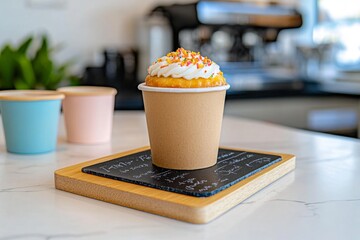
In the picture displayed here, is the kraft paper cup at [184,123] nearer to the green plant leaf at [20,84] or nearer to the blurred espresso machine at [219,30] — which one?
the green plant leaf at [20,84]

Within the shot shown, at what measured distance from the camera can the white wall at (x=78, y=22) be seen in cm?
239

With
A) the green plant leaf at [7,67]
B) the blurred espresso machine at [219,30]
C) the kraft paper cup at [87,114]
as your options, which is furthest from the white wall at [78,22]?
the kraft paper cup at [87,114]

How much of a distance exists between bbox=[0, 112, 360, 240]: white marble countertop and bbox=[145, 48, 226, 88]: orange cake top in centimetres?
19

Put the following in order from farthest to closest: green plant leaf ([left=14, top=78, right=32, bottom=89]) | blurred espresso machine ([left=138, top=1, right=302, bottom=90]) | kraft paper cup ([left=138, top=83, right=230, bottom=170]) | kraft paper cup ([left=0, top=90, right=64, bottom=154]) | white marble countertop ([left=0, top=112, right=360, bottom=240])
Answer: blurred espresso machine ([left=138, top=1, right=302, bottom=90])
green plant leaf ([left=14, top=78, right=32, bottom=89])
kraft paper cup ([left=0, top=90, right=64, bottom=154])
kraft paper cup ([left=138, top=83, right=230, bottom=170])
white marble countertop ([left=0, top=112, right=360, bottom=240])

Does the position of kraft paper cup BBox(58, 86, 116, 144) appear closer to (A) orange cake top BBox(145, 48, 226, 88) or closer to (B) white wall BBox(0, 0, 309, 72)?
(A) orange cake top BBox(145, 48, 226, 88)

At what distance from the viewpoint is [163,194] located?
1.97 ft

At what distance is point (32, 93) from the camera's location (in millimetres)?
1020

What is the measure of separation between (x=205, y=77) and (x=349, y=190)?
28cm

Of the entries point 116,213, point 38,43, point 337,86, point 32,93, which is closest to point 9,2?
point 38,43

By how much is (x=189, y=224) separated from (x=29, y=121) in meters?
0.49

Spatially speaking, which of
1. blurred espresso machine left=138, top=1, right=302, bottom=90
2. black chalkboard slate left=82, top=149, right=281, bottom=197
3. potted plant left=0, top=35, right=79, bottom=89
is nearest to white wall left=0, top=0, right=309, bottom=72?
blurred espresso machine left=138, top=1, right=302, bottom=90

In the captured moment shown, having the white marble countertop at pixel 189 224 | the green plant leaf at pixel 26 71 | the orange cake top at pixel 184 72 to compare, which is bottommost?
the white marble countertop at pixel 189 224

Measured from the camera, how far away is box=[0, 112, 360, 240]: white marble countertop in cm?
53

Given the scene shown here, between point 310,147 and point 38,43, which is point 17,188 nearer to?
point 310,147
